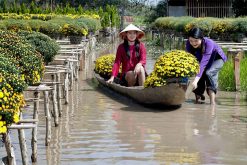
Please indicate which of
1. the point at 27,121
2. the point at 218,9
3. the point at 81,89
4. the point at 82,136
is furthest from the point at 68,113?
the point at 218,9

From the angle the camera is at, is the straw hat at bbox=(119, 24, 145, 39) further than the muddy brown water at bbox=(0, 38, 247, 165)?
Yes

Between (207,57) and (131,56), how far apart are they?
1766mm

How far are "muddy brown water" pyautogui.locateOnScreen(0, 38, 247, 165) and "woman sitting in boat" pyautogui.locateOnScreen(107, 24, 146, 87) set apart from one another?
504mm

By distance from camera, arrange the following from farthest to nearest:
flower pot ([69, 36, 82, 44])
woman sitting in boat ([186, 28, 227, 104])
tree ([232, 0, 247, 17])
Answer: tree ([232, 0, 247, 17]) → flower pot ([69, 36, 82, 44]) → woman sitting in boat ([186, 28, 227, 104])

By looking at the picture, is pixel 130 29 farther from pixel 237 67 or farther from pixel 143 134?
pixel 143 134

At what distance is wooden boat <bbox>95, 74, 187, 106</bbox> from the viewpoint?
10680mm

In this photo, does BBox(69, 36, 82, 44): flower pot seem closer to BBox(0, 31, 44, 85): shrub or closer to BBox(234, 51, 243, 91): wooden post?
BBox(234, 51, 243, 91): wooden post

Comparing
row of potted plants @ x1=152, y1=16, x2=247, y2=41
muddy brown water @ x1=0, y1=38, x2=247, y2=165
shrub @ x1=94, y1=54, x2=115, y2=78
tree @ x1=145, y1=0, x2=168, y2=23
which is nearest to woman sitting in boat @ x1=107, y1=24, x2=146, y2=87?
muddy brown water @ x1=0, y1=38, x2=247, y2=165

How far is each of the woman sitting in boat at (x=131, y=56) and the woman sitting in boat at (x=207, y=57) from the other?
1076 mm

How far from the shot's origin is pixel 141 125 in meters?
9.84

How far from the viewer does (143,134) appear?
913cm

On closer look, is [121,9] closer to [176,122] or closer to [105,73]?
[105,73]

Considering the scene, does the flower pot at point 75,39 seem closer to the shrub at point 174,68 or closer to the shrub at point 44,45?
the shrub at point 44,45

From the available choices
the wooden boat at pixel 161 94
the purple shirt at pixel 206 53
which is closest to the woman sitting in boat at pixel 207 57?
the purple shirt at pixel 206 53
